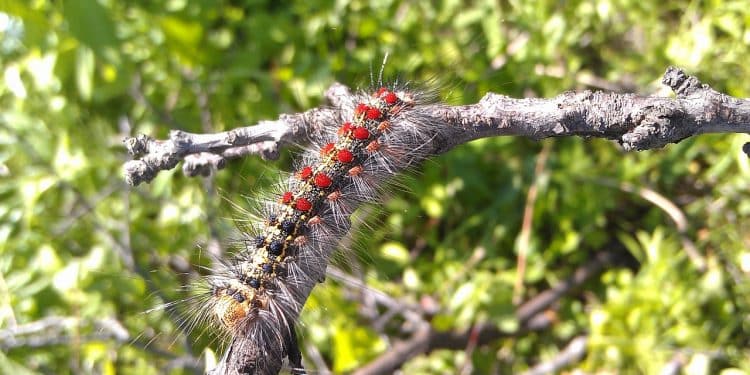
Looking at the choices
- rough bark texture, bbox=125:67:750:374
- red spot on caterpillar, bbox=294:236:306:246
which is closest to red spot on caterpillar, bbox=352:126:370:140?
rough bark texture, bbox=125:67:750:374

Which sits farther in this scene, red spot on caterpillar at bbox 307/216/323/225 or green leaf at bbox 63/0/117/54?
green leaf at bbox 63/0/117/54

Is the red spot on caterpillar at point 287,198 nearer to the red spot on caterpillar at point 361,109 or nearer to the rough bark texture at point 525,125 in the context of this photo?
the rough bark texture at point 525,125

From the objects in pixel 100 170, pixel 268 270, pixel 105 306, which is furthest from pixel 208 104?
pixel 268 270

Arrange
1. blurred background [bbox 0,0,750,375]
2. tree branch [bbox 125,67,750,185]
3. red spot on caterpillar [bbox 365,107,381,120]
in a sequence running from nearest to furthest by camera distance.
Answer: tree branch [bbox 125,67,750,185] < red spot on caterpillar [bbox 365,107,381,120] < blurred background [bbox 0,0,750,375]

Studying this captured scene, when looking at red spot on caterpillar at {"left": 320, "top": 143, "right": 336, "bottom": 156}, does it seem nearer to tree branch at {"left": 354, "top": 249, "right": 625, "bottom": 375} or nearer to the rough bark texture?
the rough bark texture

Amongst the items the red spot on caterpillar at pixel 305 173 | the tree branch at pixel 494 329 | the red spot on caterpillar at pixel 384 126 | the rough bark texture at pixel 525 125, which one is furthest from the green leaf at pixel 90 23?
the tree branch at pixel 494 329

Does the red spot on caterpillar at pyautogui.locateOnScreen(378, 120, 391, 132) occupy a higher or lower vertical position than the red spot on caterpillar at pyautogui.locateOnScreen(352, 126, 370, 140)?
higher

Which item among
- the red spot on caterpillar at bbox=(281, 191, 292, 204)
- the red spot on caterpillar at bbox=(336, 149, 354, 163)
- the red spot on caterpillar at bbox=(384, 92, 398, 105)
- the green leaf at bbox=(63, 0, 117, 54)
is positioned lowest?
the red spot on caterpillar at bbox=(281, 191, 292, 204)
